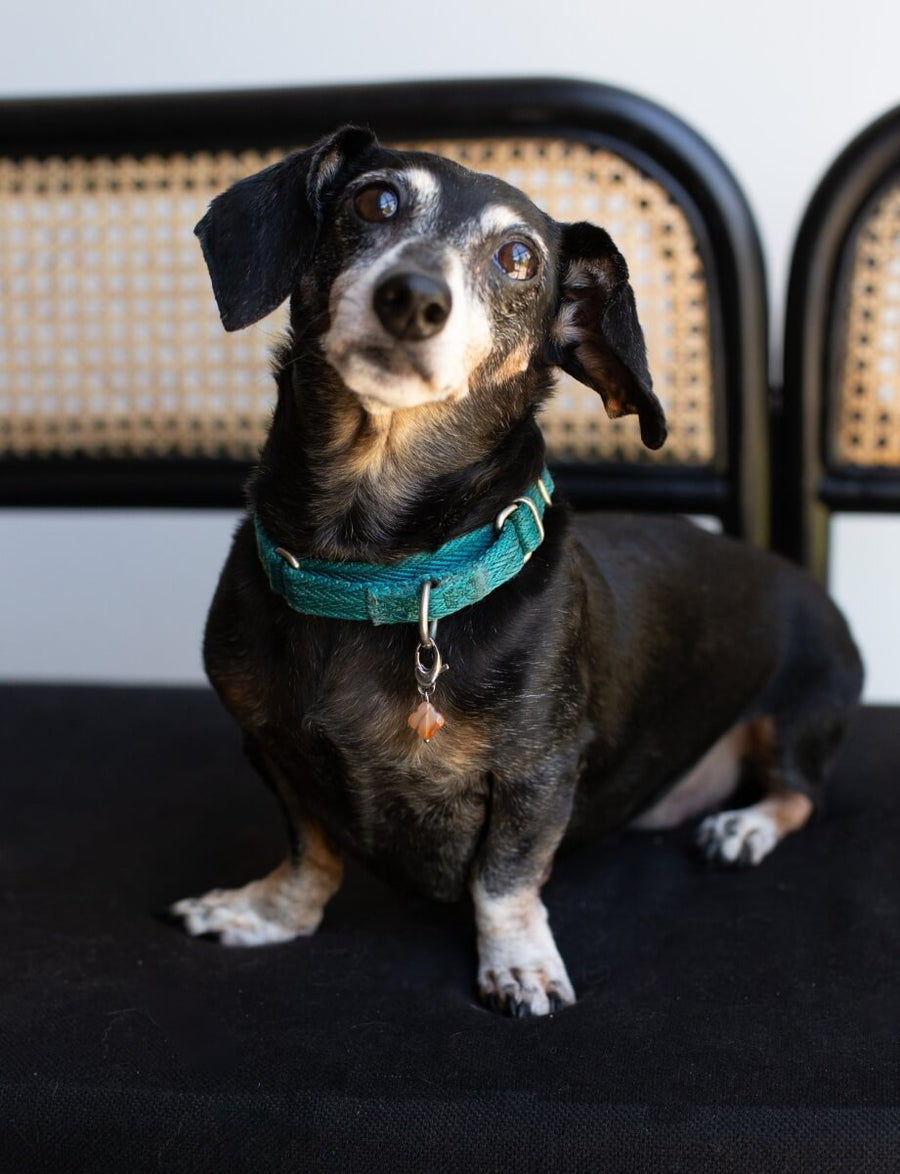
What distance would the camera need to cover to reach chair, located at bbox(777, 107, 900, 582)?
174 centimetres

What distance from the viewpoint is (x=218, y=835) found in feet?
5.12

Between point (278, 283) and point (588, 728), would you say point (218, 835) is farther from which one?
point (278, 283)

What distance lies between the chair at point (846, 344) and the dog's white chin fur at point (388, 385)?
825 millimetres

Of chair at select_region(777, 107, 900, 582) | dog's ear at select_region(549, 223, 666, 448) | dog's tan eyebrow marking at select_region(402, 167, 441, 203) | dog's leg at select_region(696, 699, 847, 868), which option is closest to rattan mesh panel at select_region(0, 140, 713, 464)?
chair at select_region(777, 107, 900, 582)

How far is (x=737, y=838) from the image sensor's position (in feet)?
4.89

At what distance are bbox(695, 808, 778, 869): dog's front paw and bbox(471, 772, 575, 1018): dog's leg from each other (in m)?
0.26

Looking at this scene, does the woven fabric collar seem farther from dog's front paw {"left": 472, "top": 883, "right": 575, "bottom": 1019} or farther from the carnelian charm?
dog's front paw {"left": 472, "top": 883, "right": 575, "bottom": 1019}

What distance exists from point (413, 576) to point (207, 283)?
2.77 ft

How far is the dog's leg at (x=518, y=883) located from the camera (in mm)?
1249

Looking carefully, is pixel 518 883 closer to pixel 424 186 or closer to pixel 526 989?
pixel 526 989

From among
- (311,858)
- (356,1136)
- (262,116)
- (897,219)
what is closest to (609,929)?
(311,858)

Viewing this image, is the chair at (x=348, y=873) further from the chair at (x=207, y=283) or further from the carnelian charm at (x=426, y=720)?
the carnelian charm at (x=426, y=720)

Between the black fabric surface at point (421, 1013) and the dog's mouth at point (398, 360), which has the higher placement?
the dog's mouth at point (398, 360)

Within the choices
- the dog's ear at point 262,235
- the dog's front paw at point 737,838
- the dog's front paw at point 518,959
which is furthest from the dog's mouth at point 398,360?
the dog's front paw at point 737,838
